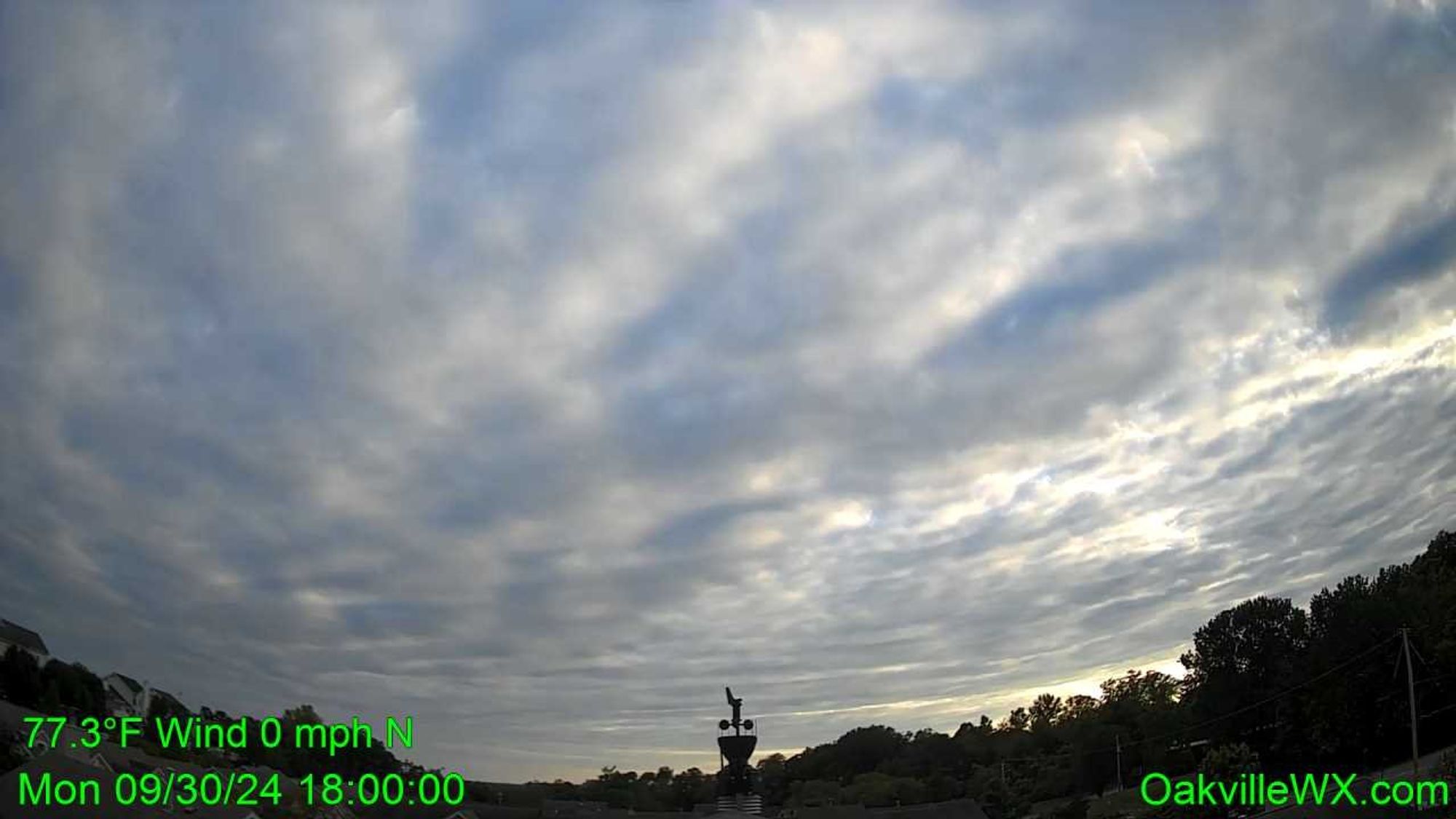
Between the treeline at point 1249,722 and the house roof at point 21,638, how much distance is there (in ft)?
121

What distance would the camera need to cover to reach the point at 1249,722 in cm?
7538

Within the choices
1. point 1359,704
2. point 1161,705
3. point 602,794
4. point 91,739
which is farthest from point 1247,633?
point 91,739

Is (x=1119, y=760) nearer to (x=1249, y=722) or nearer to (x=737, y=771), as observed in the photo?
(x=1249, y=722)

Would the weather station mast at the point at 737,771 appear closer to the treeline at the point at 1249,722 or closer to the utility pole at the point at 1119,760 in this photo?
the treeline at the point at 1249,722

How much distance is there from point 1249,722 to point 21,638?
78.5 metres

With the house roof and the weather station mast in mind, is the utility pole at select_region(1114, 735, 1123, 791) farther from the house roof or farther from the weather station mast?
the house roof

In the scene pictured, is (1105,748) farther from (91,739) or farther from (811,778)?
(91,739)

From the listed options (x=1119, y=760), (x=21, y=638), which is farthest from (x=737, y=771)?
(x=1119, y=760)

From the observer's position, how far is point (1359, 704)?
66875 millimetres

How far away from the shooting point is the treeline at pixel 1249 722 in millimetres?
64188

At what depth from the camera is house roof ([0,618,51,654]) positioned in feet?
157

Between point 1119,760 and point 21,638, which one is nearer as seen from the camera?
point 21,638

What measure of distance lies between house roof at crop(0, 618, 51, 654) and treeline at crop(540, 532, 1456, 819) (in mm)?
36955

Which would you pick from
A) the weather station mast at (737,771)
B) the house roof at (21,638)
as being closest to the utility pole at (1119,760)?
the weather station mast at (737,771)
